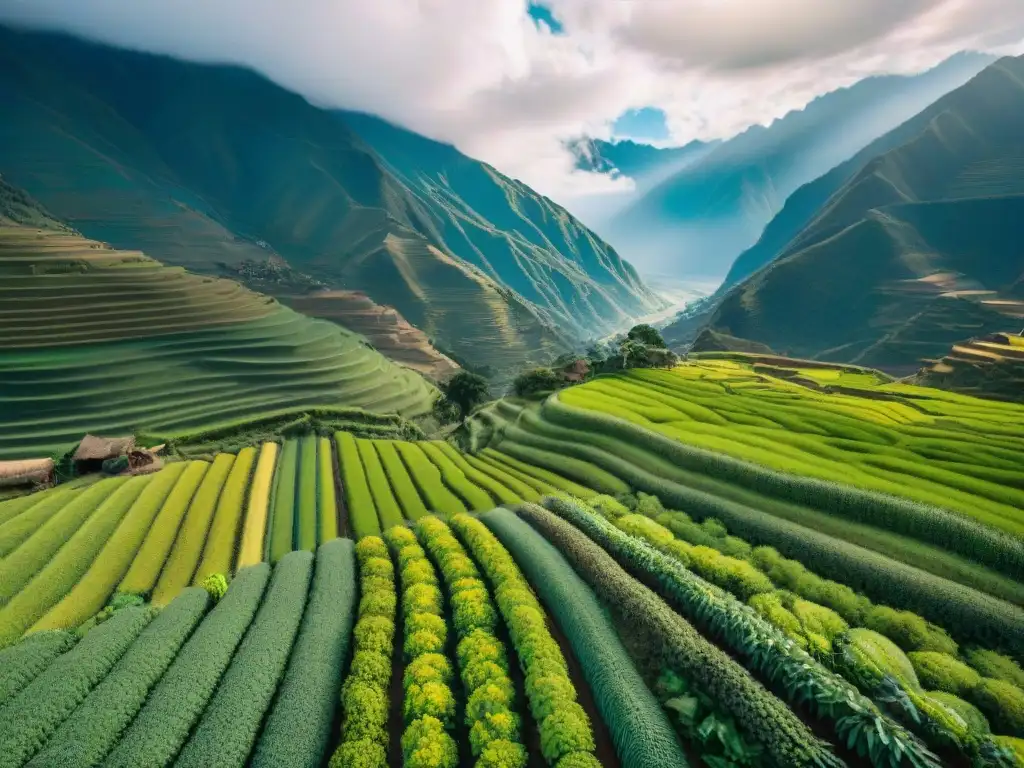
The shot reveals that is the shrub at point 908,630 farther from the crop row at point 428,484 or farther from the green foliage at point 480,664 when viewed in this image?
the crop row at point 428,484

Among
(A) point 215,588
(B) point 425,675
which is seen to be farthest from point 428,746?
(A) point 215,588

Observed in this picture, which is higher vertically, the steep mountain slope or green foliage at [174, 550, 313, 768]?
the steep mountain slope

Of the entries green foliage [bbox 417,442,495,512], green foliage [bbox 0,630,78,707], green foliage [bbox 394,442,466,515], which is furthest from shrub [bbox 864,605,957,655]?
green foliage [bbox 0,630,78,707]

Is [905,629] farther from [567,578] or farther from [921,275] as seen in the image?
[921,275]

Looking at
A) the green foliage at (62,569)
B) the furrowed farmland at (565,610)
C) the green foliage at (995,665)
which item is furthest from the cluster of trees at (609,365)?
the green foliage at (995,665)

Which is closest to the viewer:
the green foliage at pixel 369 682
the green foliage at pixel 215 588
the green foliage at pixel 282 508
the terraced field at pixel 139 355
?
the green foliage at pixel 369 682

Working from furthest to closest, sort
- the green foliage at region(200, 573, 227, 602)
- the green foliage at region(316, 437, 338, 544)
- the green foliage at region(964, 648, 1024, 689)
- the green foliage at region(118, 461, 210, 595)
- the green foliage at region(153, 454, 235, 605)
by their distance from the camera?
the green foliage at region(316, 437, 338, 544) → the green foliage at region(153, 454, 235, 605) → the green foliage at region(118, 461, 210, 595) → the green foliage at region(200, 573, 227, 602) → the green foliage at region(964, 648, 1024, 689)

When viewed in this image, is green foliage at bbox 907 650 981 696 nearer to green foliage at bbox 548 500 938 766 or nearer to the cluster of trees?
green foliage at bbox 548 500 938 766

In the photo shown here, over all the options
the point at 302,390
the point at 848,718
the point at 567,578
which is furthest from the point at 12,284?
the point at 848,718

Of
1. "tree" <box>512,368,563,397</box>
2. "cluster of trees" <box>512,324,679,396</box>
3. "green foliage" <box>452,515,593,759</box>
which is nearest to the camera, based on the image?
"green foliage" <box>452,515,593,759</box>
